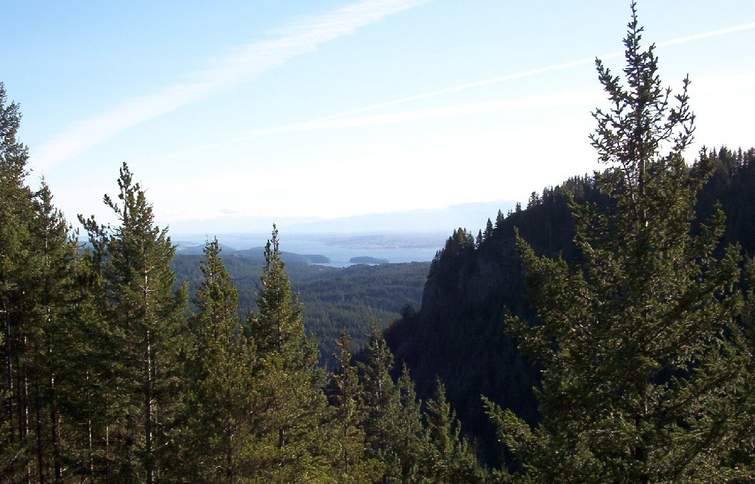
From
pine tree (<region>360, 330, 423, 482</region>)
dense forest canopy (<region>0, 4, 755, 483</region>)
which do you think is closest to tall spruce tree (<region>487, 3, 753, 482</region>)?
dense forest canopy (<region>0, 4, 755, 483</region>)

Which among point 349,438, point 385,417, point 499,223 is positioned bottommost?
point 385,417

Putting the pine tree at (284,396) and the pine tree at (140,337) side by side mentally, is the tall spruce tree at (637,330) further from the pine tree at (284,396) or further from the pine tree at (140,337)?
the pine tree at (140,337)

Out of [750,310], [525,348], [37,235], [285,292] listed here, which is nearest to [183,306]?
[285,292]

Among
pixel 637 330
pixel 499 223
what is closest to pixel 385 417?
pixel 637 330

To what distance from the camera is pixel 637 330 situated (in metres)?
8.20

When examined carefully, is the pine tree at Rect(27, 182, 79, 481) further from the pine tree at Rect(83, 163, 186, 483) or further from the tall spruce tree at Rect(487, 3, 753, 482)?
the tall spruce tree at Rect(487, 3, 753, 482)

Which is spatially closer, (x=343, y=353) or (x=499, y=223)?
(x=343, y=353)

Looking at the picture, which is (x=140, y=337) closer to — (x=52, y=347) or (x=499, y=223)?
(x=52, y=347)

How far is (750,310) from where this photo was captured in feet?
42.4

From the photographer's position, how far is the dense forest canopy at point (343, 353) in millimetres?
8133

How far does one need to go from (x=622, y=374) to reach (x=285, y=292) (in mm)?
13695

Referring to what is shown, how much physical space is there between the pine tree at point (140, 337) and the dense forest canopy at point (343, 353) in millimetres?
56

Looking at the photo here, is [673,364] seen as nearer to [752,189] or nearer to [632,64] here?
[632,64]

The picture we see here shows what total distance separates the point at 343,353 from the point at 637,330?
23.4 m
